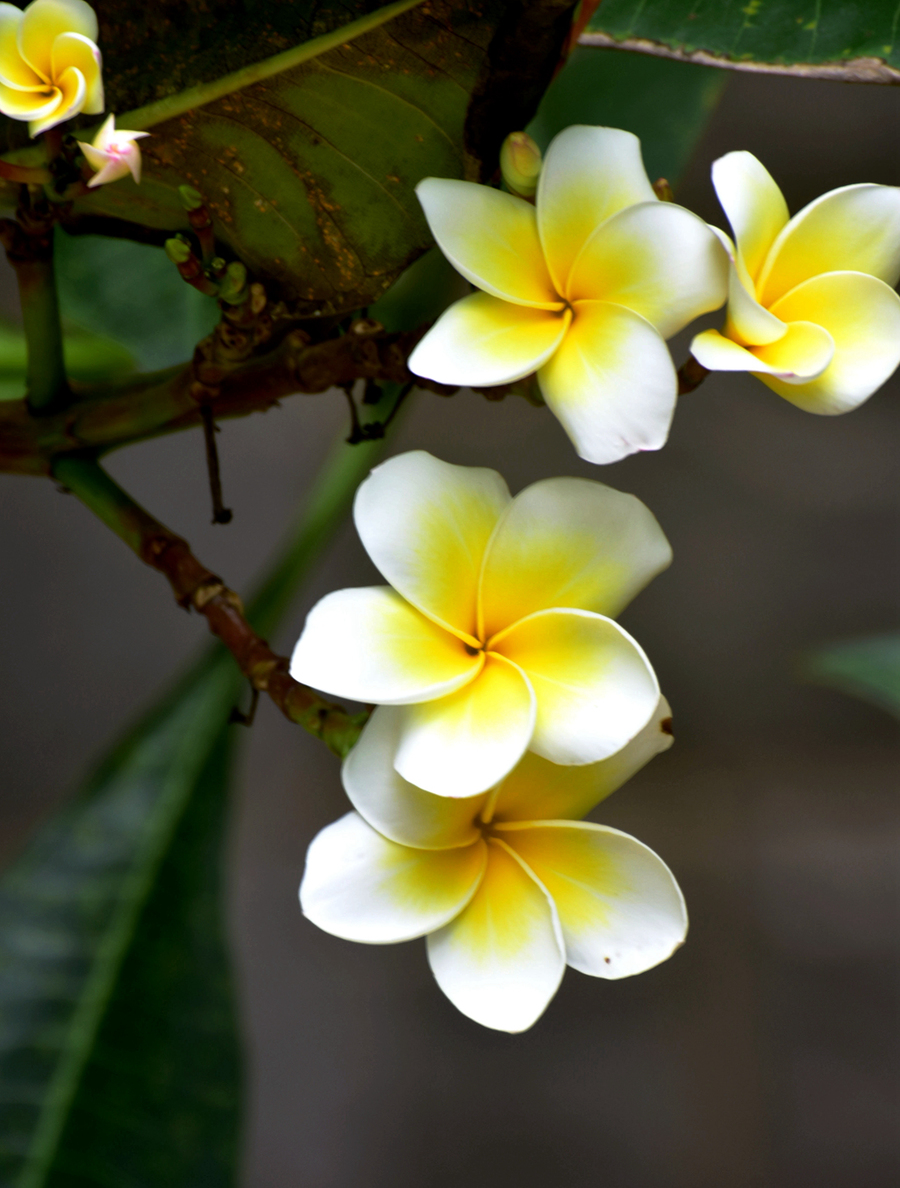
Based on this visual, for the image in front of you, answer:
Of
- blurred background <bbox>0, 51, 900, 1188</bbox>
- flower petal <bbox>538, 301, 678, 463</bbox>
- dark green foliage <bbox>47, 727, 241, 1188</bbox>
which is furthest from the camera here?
blurred background <bbox>0, 51, 900, 1188</bbox>

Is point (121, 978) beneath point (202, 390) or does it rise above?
beneath

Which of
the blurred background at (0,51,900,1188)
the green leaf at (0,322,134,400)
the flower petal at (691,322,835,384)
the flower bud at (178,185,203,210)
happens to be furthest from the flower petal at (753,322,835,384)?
the blurred background at (0,51,900,1188)

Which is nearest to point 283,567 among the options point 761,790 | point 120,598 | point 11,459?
point 11,459

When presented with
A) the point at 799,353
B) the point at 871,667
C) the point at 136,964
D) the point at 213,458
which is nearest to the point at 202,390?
the point at 213,458

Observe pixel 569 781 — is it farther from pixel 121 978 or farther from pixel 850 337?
pixel 121 978

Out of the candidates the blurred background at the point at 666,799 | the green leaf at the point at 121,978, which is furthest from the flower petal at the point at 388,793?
the blurred background at the point at 666,799

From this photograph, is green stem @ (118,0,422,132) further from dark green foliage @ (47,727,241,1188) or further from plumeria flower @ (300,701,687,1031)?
dark green foliage @ (47,727,241,1188)
